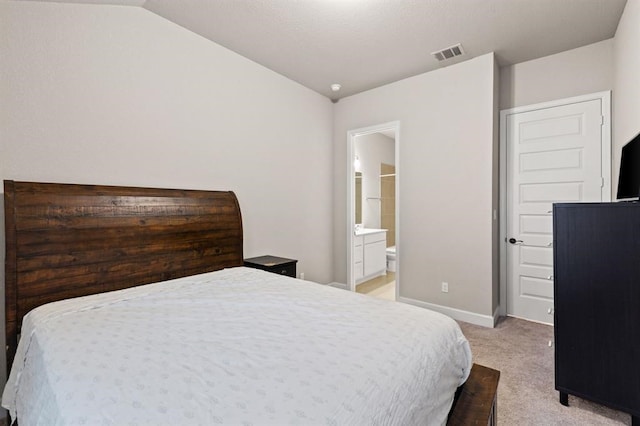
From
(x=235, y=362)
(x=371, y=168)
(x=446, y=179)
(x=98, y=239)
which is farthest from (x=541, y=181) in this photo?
(x=98, y=239)

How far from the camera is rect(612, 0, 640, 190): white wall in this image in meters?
2.00

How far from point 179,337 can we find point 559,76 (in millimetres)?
3966

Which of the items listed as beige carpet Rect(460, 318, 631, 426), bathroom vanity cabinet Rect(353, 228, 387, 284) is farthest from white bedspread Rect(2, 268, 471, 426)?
bathroom vanity cabinet Rect(353, 228, 387, 284)

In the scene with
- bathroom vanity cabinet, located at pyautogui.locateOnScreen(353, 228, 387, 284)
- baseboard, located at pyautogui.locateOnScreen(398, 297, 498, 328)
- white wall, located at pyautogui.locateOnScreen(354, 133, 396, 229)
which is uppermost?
white wall, located at pyautogui.locateOnScreen(354, 133, 396, 229)

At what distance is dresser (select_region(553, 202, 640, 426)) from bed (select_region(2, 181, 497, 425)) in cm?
73

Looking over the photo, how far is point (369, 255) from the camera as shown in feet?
16.2

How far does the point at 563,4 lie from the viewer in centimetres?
229

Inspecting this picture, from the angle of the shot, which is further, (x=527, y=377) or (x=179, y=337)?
(x=527, y=377)

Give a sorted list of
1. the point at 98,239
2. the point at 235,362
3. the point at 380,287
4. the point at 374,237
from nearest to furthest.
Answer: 1. the point at 235,362
2. the point at 98,239
3. the point at 380,287
4. the point at 374,237

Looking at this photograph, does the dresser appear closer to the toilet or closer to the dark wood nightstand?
the dark wood nightstand

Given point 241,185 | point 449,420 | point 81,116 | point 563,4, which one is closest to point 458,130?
point 563,4

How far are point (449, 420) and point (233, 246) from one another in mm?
2074

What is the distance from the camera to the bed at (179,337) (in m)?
0.88

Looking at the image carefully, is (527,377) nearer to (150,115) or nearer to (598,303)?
(598,303)
